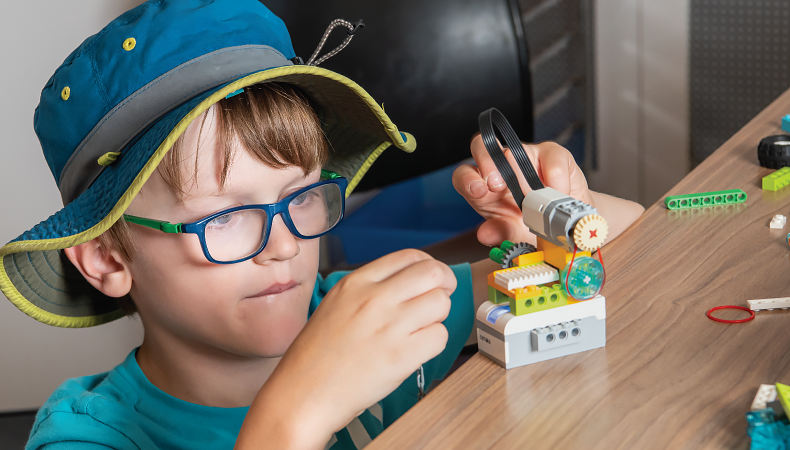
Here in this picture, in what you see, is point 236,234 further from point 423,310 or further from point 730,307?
point 730,307

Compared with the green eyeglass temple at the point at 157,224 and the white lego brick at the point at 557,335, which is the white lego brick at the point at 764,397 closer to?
the white lego brick at the point at 557,335

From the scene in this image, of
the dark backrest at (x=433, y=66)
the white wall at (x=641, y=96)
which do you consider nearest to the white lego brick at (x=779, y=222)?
the dark backrest at (x=433, y=66)

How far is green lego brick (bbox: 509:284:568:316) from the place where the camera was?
1.70 feet

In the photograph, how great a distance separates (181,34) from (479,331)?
41 cm

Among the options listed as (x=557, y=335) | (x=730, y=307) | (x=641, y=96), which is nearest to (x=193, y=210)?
(x=557, y=335)

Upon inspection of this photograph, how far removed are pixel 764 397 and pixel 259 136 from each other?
506 millimetres

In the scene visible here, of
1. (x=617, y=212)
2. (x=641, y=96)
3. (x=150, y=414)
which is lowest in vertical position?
(x=641, y=96)

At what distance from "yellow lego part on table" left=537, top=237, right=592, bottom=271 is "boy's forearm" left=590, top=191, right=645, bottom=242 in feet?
0.80

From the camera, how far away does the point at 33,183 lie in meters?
1.51

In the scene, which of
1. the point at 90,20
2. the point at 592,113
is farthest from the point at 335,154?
the point at 592,113

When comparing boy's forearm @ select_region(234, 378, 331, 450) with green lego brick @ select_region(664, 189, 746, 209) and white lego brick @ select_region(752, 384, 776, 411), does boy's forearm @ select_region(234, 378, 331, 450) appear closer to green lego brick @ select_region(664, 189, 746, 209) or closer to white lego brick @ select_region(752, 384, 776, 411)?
white lego brick @ select_region(752, 384, 776, 411)

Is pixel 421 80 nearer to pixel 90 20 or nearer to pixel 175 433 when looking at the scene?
pixel 90 20

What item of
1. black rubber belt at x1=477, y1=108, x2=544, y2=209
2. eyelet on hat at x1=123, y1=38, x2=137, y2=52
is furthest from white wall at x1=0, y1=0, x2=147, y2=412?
black rubber belt at x1=477, y1=108, x2=544, y2=209

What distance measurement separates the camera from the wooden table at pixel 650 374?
17.3 inches
